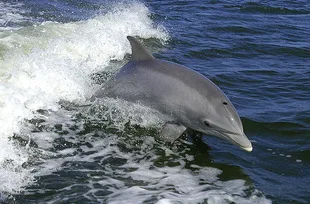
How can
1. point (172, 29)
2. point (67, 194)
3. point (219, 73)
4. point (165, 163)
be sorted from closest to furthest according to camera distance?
point (67, 194)
point (165, 163)
point (219, 73)
point (172, 29)

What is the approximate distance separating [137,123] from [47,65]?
3.61 m

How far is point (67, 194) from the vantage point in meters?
6.76

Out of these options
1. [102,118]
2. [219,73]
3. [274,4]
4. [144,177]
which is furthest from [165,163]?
[274,4]

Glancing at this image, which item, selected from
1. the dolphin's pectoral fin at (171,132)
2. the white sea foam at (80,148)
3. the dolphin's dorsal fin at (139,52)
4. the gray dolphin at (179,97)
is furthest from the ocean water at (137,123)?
the dolphin's dorsal fin at (139,52)

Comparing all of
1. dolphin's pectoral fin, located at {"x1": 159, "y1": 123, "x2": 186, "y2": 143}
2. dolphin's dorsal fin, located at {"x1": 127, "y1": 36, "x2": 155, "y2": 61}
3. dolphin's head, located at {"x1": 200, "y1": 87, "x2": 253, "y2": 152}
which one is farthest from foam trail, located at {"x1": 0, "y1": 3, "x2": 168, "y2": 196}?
dolphin's head, located at {"x1": 200, "y1": 87, "x2": 253, "y2": 152}

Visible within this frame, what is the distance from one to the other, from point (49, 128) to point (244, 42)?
9.57 meters

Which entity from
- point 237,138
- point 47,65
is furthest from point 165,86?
point 47,65

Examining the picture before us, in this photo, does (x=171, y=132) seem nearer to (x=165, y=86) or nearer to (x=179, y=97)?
(x=179, y=97)

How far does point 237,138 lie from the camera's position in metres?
7.98

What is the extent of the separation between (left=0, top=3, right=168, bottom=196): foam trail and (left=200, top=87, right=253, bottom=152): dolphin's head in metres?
2.98

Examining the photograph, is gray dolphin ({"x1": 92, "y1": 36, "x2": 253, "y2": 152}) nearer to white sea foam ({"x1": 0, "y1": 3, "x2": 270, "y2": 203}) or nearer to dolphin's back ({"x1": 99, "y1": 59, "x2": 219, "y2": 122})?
dolphin's back ({"x1": 99, "y1": 59, "x2": 219, "y2": 122})

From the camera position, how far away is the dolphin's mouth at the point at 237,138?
7895mm

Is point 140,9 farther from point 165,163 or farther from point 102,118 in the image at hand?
point 165,163

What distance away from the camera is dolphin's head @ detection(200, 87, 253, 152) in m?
7.98
